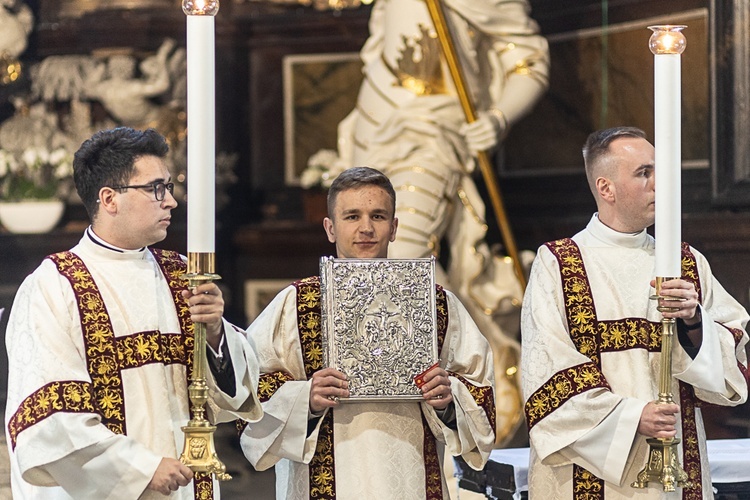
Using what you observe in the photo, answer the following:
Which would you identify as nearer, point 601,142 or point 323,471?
point 323,471

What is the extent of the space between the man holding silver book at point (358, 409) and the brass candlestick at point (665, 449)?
0.49 metres

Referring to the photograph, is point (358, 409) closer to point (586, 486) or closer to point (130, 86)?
point (586, 486)

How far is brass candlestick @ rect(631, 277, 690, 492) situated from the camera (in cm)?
366

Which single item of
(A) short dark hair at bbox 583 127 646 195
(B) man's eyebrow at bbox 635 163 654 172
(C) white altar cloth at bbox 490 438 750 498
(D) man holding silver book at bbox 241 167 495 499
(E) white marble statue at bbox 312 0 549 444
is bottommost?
(C) white altar cloth at bbox 490 438 750 498

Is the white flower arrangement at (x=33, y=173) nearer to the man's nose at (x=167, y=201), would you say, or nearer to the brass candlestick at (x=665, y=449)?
the man's nose at (x=167, y=201)

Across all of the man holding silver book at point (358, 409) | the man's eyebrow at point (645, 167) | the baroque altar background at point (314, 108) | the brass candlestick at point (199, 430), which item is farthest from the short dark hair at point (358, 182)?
the baroque altar background at point (314, 108)

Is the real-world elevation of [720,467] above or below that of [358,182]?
below

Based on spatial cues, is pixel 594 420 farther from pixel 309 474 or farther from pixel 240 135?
pixel 240 135

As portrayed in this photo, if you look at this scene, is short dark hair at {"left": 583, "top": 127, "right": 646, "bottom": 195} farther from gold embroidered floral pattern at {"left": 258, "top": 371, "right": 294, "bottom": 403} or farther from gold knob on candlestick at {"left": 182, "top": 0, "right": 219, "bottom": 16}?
gold knob on candlestick at {"left": 182, "top": 0, "right": 219, "bottom": 16}

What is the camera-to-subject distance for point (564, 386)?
405 cm

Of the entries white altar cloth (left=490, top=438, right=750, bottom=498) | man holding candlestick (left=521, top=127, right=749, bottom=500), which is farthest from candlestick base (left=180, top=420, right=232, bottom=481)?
white altar cloth (left=490, top=438, right=750, bottom=498)

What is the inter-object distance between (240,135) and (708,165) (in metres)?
3.27

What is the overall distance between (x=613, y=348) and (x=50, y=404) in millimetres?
1612

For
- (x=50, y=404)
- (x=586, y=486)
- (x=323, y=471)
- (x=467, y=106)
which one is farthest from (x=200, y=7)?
(x=467, y=106)
